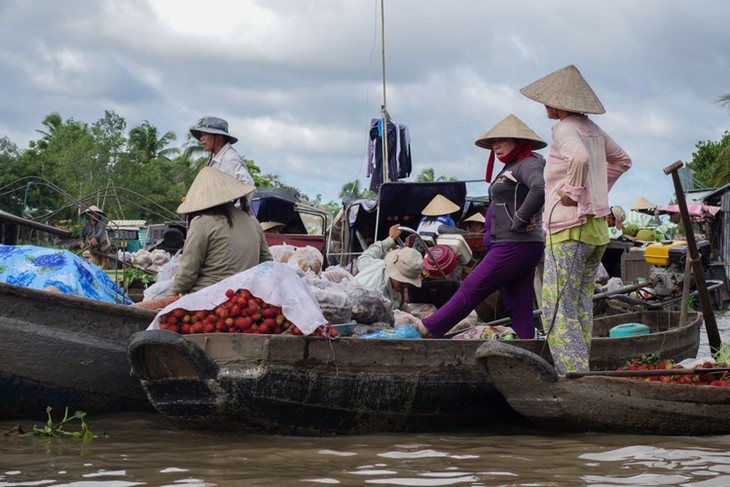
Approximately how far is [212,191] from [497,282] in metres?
1.68

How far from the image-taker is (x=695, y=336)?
669cm

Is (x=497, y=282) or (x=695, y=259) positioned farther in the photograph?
(x=695, y=259)

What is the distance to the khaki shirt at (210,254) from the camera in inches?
211

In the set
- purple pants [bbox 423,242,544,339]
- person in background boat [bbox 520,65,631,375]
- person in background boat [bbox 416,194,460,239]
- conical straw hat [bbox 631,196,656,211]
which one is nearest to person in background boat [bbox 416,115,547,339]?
purple pants [bbox 423,242,544,339]

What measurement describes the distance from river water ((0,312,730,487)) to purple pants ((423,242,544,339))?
2.60ft

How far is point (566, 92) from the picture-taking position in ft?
16.5

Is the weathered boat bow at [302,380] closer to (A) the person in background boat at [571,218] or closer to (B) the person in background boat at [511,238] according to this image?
(A) the person in background boat at [571,218]

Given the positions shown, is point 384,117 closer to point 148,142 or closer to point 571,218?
point 571,218

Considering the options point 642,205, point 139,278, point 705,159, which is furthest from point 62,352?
point 705,159

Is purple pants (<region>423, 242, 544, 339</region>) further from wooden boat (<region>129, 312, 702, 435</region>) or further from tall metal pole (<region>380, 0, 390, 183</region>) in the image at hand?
tall metal pole (<region>380, 0, 390, 183</region>)

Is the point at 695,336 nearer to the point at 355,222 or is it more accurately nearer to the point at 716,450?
the point at 716,450

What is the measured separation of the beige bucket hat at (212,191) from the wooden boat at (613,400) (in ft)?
5.36

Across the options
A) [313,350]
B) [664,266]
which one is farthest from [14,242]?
[664,266]

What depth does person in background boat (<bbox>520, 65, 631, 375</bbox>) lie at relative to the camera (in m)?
4.92
